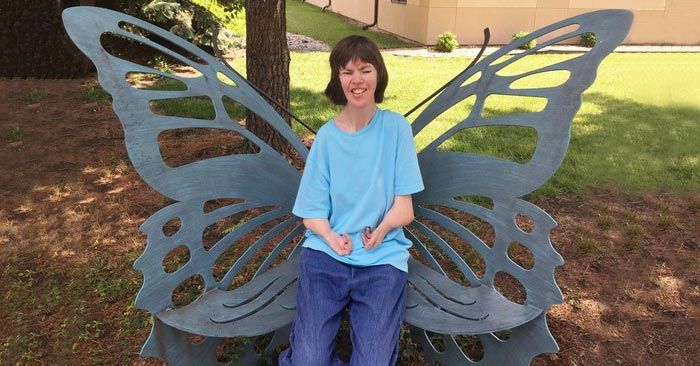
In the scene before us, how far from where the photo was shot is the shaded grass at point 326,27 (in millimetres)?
12627

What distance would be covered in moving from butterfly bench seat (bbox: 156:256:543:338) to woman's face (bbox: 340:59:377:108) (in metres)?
0.78

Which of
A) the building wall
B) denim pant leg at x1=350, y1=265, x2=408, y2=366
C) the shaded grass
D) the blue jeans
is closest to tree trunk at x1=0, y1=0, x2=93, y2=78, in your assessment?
the shaded grass

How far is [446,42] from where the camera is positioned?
11047mm

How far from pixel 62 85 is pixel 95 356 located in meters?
5.42

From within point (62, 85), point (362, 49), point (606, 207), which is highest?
point (362, 49)

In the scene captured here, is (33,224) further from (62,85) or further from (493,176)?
(62,85)

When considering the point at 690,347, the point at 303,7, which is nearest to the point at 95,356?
the point at 690,347

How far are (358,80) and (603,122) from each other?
4827 millimetres

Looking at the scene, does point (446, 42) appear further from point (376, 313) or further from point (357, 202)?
point (376, 313)

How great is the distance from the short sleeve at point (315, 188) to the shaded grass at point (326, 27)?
959 centimetres

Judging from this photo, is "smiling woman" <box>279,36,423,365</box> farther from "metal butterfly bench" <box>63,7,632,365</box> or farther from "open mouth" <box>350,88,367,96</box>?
"metal butterfly bench" <box>63,7,632,365</box>

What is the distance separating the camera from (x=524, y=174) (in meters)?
1.93

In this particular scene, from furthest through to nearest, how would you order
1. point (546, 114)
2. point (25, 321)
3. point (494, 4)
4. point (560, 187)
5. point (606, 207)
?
point (494, 4), point (560, 187), point (606, 207), point (25, 321), point (546, 114)

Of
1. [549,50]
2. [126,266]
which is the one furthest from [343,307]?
[549,50]
